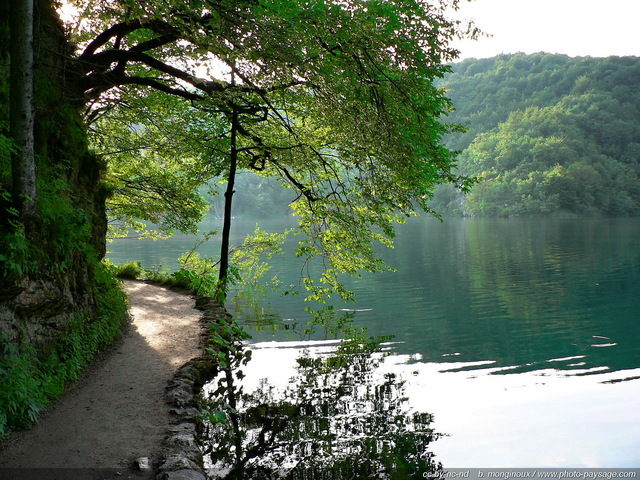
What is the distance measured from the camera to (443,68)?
10.6 m

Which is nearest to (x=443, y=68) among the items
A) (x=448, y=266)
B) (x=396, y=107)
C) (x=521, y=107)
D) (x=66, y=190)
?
(x=396, y=107)

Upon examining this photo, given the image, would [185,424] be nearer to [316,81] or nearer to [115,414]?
[115,414]

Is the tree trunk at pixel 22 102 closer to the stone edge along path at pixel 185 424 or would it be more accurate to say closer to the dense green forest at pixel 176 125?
the dense green forest at pixel 176 125

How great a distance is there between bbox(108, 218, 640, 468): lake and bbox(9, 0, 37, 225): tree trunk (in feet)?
17.9

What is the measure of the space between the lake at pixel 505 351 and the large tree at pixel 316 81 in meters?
2.99

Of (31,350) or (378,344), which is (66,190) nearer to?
(31,350)

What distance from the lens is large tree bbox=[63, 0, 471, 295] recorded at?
711 centimetres

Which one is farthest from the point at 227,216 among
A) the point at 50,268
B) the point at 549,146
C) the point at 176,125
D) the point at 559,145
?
the point at 559,145

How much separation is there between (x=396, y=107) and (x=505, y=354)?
24.8 feet

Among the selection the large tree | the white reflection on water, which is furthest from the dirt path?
the large tree

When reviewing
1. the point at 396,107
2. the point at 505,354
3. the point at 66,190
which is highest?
the point at 396,107

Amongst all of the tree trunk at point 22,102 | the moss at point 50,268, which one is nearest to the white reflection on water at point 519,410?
the moss at point 50,268

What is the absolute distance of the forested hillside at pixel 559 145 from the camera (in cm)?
7781

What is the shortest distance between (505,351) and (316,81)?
9034 millimetres
